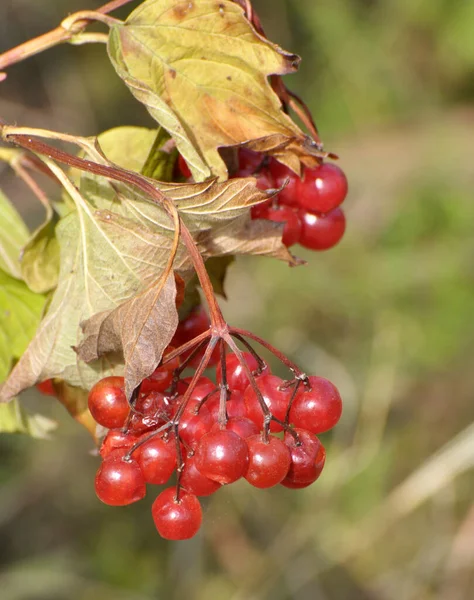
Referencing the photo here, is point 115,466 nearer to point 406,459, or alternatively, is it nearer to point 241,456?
point 241,456

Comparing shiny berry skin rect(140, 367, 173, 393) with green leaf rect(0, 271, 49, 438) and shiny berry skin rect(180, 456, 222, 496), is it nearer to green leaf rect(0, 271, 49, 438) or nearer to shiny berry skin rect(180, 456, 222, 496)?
shiny berry skin rect(180, 456, 222, 496)

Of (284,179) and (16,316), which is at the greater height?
(284,179)

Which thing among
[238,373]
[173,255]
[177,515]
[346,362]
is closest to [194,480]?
[177,515]

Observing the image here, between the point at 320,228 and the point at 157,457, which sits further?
the point at 320,228

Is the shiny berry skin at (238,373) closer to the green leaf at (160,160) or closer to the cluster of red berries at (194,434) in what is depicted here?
the cluster of red berries at (194,434)

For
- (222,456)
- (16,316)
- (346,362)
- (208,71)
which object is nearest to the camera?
(222,456)

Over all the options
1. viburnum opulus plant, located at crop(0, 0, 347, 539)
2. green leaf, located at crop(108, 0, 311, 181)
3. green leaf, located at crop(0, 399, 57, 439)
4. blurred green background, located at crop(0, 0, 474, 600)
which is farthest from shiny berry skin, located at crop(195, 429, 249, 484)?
blurred green background, located at crop(0, 0, 474, 600)

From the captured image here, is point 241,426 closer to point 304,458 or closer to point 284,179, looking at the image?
point 304,458
